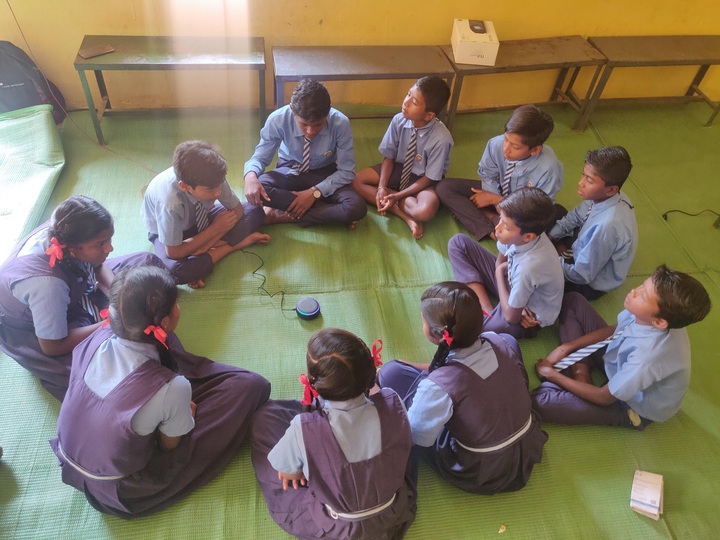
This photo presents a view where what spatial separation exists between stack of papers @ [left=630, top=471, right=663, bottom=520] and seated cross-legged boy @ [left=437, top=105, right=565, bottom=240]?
1179 millimetres

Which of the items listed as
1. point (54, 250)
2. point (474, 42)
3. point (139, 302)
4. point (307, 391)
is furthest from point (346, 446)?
point (474, 42)

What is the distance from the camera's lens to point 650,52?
3408 mm

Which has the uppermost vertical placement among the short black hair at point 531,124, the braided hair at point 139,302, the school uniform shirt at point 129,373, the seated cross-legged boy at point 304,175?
the short black hair at point 531,124

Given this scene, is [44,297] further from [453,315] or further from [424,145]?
[424,145]

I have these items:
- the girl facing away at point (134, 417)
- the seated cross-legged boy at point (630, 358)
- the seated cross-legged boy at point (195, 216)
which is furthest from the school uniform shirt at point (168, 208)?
the seated cross-legged boy at point (630, 358)

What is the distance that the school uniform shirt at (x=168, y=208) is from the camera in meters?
2.10

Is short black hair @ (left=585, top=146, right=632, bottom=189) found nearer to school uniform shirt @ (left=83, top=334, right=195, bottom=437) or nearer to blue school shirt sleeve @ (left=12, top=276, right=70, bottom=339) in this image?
school uniform shirt @ (left=83, top=334, right=195, bottom=437)

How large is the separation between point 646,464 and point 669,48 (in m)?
2.91

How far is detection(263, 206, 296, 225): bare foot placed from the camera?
2.66 metres

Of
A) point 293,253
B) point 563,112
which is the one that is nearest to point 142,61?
point 293,253

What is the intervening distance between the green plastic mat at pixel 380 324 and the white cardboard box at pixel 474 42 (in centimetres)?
50

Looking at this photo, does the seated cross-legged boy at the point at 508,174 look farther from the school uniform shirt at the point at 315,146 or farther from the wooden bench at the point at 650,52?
the wooden bench at the point at 650,52

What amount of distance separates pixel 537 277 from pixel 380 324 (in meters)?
0.71

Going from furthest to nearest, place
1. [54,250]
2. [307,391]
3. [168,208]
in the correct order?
[168,208]
[54,250]
[307,391]
